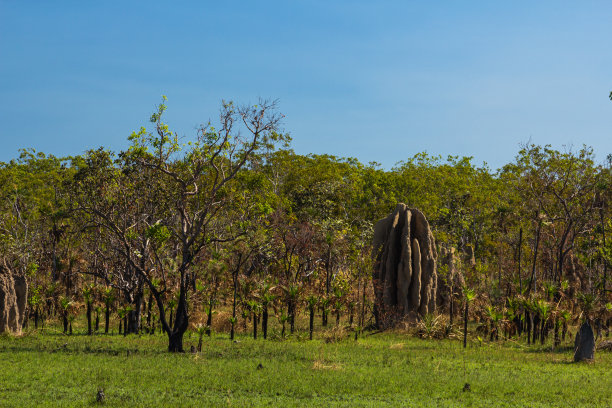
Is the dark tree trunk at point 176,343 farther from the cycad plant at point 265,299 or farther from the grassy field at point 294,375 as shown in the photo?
the cycad plant at point 265,299

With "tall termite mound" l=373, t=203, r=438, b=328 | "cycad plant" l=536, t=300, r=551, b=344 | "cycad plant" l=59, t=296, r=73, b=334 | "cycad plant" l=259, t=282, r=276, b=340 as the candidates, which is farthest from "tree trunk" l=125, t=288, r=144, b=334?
"cycad plant" l=536, t=300, r=551, b=344

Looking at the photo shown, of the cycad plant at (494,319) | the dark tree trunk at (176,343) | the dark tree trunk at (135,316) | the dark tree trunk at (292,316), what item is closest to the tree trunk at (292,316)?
the dark tree trunk at (292,316)

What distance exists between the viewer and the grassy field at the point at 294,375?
15453mm

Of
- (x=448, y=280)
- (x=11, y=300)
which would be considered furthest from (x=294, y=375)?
(x=448, y=280)

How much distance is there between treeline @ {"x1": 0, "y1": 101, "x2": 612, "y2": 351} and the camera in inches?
1083

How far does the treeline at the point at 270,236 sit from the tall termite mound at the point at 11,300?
2.95 ft

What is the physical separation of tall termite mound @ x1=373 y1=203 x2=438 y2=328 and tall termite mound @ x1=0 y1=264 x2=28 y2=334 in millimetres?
16484

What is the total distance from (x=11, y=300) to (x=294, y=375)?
1495 centimetres

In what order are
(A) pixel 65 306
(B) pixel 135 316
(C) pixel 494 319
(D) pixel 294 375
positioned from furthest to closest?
(B) pixel 135 316
(A) pixel 65 306
(C) pixel 494 319
(D) pixel 294 375

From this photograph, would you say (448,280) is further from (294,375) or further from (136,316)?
(294,375)

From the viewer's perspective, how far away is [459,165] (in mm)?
76812

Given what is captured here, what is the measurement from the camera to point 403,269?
102ft

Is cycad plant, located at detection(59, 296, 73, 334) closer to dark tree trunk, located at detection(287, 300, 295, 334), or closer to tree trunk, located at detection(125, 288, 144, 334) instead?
tree trunk, located at detection(125, 288, 144, 334)

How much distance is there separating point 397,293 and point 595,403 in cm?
1608
